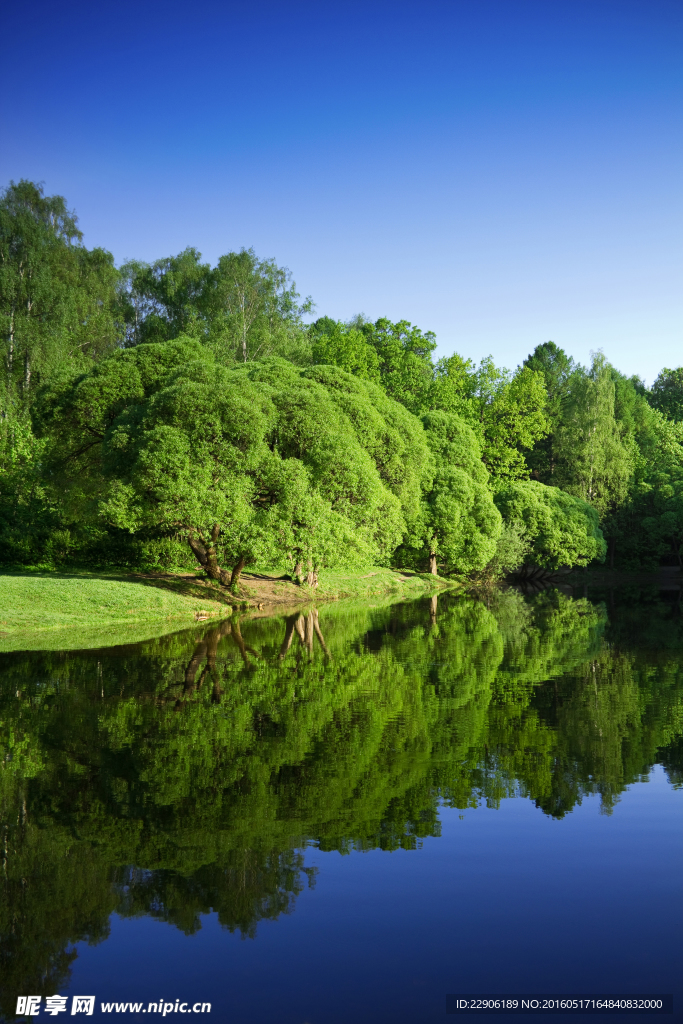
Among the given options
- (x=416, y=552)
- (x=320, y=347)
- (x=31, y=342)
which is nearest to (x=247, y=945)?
(x=31, y=342)

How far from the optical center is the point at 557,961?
6.43 metres

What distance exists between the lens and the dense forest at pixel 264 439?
3316cm

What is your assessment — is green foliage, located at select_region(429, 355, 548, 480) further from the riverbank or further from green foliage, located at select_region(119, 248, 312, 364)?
→ the riverbank

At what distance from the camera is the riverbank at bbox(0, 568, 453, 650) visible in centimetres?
2489

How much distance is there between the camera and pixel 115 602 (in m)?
29.6

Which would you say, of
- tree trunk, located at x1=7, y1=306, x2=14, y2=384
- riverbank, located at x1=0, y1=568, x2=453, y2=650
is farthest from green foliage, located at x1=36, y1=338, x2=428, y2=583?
tree trunk, located at x1=7, y1=306, x2=14, y2=384

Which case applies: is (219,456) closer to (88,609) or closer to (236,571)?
(236,571)

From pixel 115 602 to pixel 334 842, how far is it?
22.6 meters

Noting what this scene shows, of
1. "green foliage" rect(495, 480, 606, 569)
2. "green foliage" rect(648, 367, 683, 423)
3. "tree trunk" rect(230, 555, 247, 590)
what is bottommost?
"tree trunk" rect(230, 555, 247, 590)

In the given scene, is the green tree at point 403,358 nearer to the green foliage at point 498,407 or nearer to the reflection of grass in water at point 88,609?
the green foliage at point 498,407

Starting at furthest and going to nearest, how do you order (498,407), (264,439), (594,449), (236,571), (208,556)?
(594,449) < (498,407) < (236,571) < (208,556) < (264,439)

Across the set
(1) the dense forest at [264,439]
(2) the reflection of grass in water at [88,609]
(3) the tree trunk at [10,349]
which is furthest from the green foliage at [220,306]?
(2) the reflection of grass in water at [88,609]

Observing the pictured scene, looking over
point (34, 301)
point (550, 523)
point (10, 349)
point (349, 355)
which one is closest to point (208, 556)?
point (10, 349)

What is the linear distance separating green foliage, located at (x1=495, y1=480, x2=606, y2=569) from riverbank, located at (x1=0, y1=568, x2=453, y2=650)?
1023 inches
